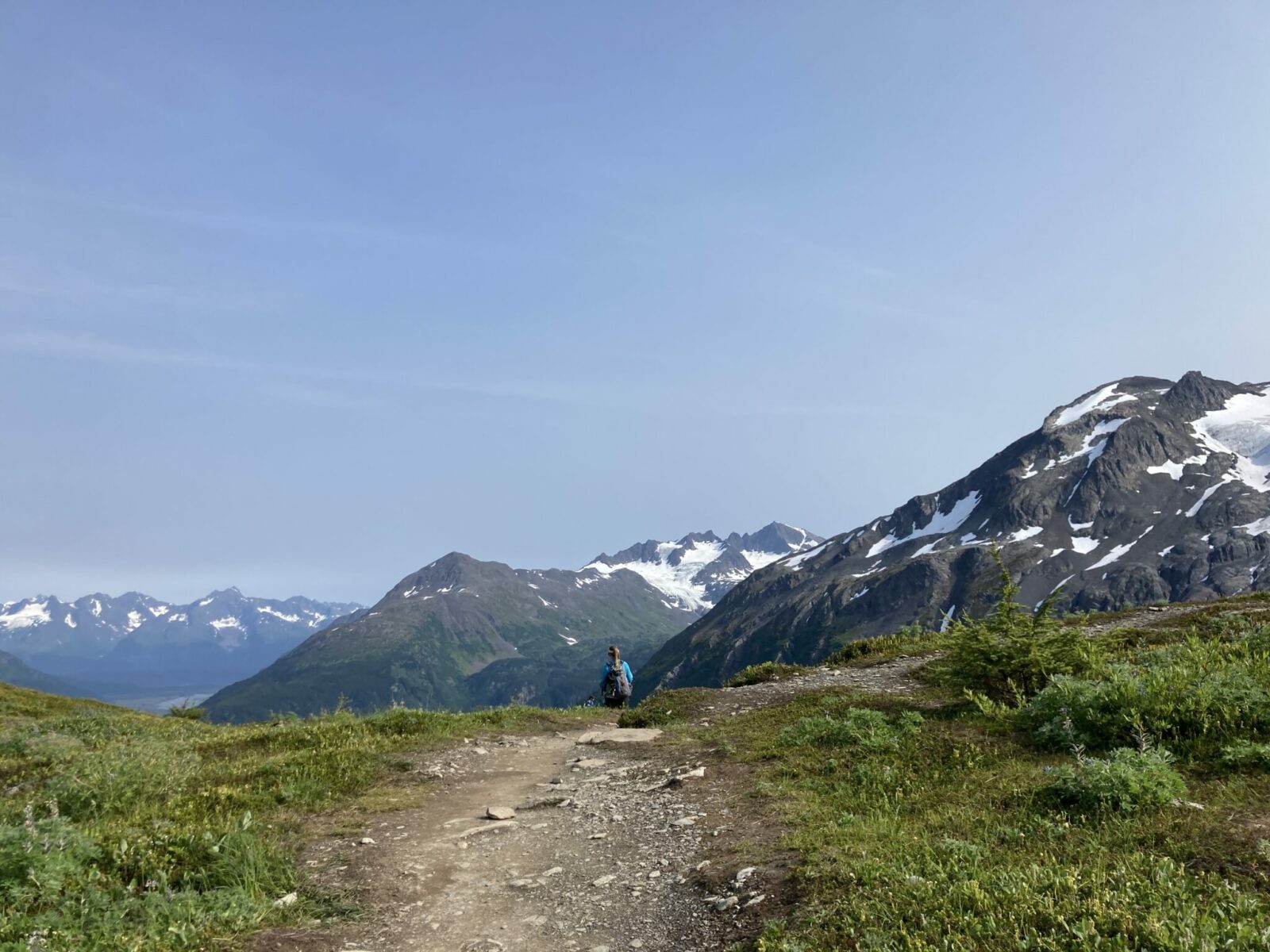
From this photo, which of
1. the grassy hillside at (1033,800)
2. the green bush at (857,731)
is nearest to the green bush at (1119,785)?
the grassy hillside at (1033,800)

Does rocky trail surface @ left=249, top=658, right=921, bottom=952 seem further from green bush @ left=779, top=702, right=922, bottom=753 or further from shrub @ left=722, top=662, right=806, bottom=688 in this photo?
shrub @ left=722, top=662, right=806, bottom=688

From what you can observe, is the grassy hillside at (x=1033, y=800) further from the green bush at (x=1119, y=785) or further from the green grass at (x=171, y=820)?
the green grass at (x=171, y=820)

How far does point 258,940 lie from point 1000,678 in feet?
48.5

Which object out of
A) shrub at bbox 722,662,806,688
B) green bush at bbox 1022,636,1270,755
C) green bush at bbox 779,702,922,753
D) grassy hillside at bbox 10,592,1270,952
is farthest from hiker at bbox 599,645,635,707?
green bush at bbox 1022,636,1270,755

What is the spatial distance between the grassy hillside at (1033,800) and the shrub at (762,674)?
8561 mm

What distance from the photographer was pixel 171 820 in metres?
11.0

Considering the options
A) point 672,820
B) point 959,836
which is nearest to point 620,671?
point 672,820

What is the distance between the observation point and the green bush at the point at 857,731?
13.7 metres

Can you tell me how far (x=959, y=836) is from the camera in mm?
8805

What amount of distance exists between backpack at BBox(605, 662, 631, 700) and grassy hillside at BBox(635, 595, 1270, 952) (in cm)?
818

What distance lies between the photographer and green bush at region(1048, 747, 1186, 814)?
342 inches

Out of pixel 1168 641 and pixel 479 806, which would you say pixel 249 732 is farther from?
pixel 1168 641

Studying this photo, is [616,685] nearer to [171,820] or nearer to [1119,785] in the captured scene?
[171,820]

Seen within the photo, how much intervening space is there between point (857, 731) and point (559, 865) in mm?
7098
